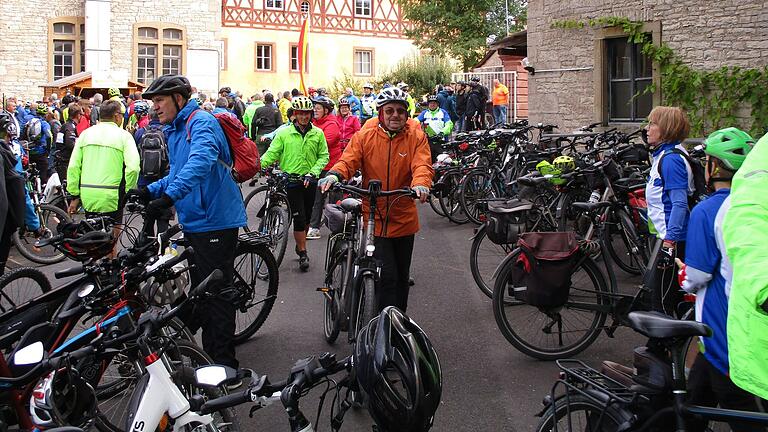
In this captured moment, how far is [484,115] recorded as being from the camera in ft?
70.3

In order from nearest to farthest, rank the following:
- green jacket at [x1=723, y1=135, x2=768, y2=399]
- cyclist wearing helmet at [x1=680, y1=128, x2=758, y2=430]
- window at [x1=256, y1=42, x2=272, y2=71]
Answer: green jacket at [x1=723, y1=135, x2=768, y2=399] < cyclist wearing helmet at [x1=680, y1=128, x2=758, y2=430] < window at [x1=256, y1=42, x2=272, y2=71]

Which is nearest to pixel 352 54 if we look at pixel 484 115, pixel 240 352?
pixel 484 115

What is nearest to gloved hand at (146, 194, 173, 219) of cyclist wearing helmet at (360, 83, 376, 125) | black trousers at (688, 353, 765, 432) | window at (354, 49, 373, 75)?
black trousers at (688, 353, 765, 432)

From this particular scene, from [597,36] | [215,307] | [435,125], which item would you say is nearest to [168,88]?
[215,307]

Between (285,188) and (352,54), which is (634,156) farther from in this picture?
(352,54)

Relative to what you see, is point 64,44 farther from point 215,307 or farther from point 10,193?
point 215,307

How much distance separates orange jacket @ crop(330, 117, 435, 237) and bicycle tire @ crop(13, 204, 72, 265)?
569 centimetres

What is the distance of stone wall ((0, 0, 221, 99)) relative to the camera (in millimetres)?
33719

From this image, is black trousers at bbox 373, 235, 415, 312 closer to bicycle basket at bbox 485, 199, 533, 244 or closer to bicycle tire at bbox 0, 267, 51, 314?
bicycle basket at bbox 485, 199, 533, 244

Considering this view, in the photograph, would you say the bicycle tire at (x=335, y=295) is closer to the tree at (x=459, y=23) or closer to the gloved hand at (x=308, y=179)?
the gloved hand at (x=308, y=179)

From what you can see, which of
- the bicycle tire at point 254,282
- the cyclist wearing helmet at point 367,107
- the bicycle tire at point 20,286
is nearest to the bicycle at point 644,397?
the bicycle tire at point 254,282

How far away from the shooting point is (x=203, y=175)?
5281mm

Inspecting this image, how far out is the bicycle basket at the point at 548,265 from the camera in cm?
573

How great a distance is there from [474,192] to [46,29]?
2817cm
